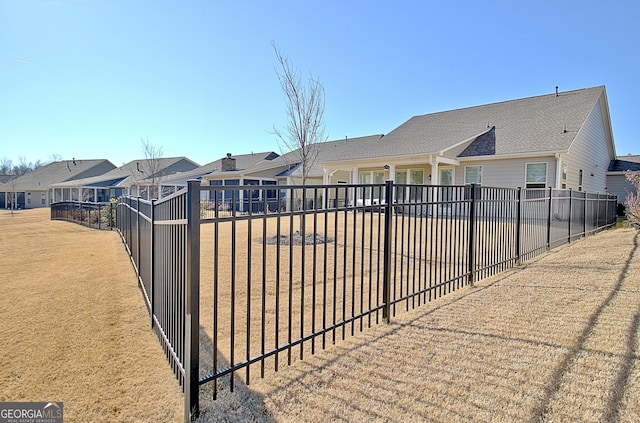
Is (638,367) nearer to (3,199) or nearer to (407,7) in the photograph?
(407,7)

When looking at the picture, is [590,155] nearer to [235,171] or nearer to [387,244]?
[387,244]

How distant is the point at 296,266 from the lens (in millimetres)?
6441

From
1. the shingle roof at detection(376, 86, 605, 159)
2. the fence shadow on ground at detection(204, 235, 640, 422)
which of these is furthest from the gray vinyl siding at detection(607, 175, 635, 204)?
the fence shadow on ground at detection(204, 235, 640, 422)

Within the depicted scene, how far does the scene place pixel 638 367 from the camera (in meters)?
2.53

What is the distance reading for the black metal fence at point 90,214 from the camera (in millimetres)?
13904

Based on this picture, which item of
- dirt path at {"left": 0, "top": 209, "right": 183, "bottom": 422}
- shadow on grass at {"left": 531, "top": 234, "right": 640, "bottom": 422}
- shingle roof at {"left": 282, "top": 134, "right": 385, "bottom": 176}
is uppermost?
shingle roof at {"left": 282, "top": 134, "right": 385, "bottom": 176}

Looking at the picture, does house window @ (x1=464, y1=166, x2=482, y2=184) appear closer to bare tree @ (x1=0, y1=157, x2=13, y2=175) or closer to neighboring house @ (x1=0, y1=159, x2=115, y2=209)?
Answer: neighboring house @ (x1=0, y1=159, x2=115, y2=209)

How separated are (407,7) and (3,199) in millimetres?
56155

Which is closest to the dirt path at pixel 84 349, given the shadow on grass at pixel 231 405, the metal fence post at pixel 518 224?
the shadow on grass at pixel 231 405

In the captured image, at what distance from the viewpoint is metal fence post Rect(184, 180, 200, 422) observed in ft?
6.89

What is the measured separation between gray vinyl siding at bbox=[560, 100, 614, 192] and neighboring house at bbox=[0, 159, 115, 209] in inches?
1822

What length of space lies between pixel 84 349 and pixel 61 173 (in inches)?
1961

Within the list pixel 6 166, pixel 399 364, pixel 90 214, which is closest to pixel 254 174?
pixel 90 214

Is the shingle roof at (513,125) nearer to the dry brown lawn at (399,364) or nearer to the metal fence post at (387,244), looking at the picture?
the dry brown lawn at (399,364)
